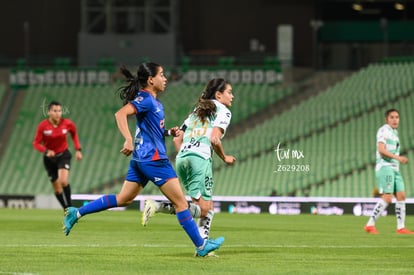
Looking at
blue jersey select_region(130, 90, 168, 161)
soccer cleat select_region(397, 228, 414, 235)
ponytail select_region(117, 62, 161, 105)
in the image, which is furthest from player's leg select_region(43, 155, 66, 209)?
blue jersey select_region(130, 90, 168, 161)

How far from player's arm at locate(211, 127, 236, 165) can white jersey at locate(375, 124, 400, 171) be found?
6.53 m

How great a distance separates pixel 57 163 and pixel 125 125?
36.2 feet

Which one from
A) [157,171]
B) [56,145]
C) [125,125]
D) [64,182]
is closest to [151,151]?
[157,171]

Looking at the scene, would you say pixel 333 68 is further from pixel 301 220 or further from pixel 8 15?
pixel 301 220

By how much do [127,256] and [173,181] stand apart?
1134mm

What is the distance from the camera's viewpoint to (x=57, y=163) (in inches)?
938

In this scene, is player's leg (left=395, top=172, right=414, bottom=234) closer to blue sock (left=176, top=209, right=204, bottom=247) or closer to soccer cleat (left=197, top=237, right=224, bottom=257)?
soccer cleat (left=197, top=237, right=224, bottom=257)

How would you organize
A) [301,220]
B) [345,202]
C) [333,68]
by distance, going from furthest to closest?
[333,68] < [345,202] < [301,220]

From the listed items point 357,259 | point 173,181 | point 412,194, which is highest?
point 173,181

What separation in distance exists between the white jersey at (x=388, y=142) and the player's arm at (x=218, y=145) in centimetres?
653

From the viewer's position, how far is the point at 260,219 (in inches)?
1019

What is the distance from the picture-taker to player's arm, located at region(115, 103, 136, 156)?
12.7 meters

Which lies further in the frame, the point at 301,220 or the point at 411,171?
the point at 411,171

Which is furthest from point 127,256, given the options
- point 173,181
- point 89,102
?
point 89,102
